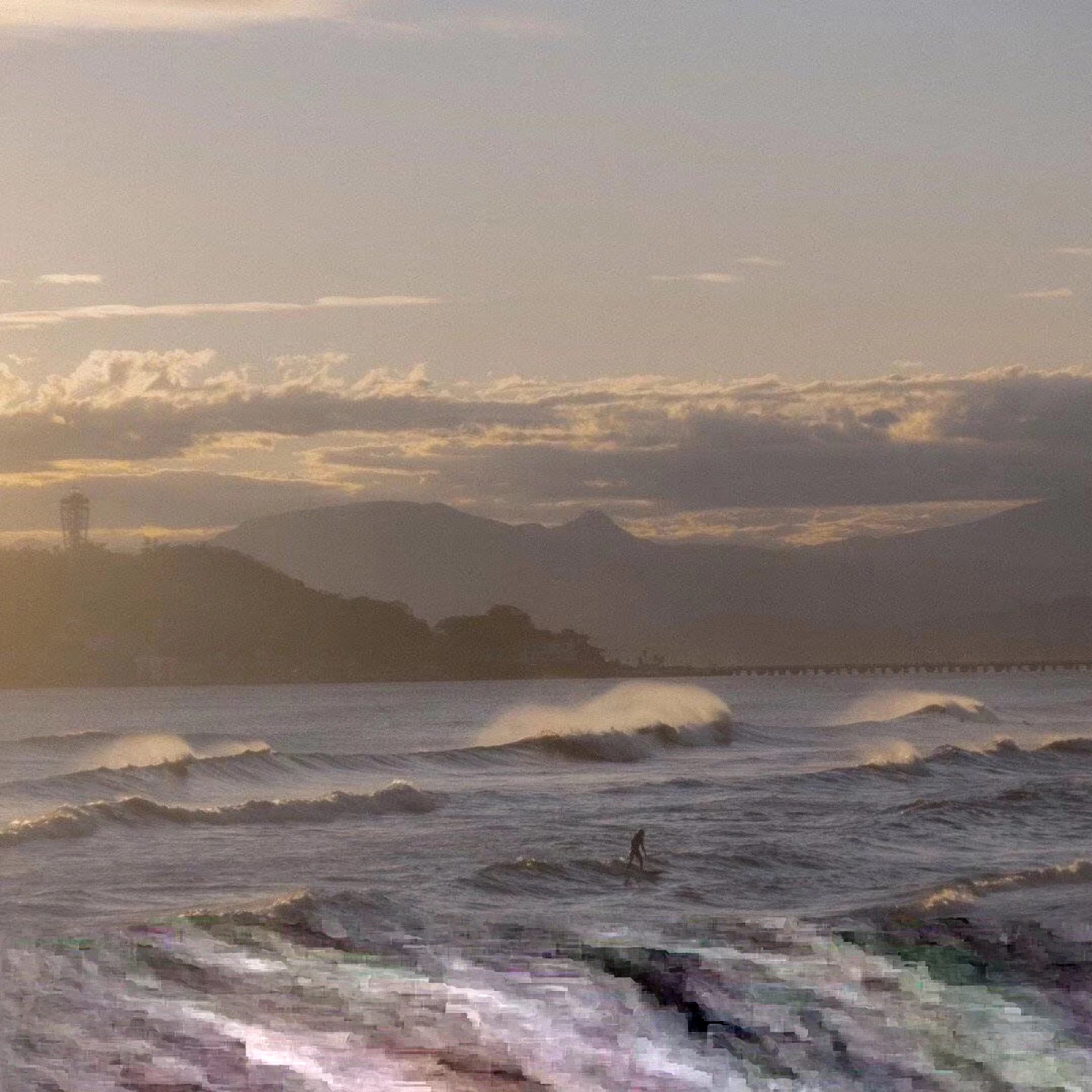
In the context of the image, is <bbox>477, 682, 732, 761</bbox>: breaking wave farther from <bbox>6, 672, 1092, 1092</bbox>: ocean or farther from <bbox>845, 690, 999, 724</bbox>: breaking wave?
<bbox>845, 690, 999, 724</bbox>: breaking wave

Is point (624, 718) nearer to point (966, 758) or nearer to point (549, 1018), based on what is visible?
point (966, 758)

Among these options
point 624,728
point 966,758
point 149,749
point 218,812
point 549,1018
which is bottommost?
point 149,749

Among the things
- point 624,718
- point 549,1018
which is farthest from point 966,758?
point 549,1018

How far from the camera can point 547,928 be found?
2591 cm

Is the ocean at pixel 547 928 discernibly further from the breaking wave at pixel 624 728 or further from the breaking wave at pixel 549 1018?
the breaking wave at pixel 624 728

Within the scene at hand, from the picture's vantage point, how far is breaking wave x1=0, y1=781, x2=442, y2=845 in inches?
1483

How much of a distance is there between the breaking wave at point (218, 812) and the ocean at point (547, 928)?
11 cm

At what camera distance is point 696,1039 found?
53.5ft

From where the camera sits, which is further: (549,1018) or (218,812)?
(218,812)

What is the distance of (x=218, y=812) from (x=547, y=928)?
62.3 ft

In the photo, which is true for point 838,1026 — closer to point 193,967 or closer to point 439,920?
point 193,967

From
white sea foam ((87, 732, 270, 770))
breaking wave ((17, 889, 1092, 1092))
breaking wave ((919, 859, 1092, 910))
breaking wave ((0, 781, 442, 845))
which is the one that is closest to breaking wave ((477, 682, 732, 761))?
white sea foam ((87, 732, 270, 770))

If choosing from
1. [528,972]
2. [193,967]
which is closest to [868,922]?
[528,972]

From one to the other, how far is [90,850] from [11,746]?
55.2 meters
